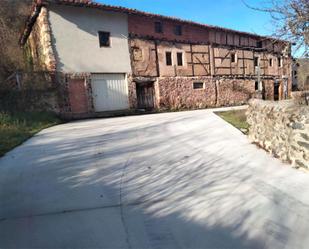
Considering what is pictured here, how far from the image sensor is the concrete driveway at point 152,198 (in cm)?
271

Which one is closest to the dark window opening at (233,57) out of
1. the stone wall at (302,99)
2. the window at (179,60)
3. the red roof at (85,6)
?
the red roof at (85,6)

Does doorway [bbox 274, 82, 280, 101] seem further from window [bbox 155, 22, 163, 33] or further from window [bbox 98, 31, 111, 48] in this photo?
window [bbox 98, 31, 111, 48]

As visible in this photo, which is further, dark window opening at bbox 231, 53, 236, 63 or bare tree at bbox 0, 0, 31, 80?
dark window opening at bbox 231, 53, 236, 63

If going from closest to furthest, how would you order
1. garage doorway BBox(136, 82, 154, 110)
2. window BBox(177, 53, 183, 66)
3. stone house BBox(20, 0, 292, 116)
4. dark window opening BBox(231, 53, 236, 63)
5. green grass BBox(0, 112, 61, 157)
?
green grass BBox(0, 112, 61, 157), stone house BBox(20, 0, 292, 116), garage doorway BBox(136, 82, 154, 110), window BBox(177, 53, 183, 66), dark window opening BBox(231, 53, 236, 63)

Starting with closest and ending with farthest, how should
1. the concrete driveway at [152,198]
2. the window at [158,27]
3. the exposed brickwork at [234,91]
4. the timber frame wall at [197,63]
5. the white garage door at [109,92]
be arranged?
the concrete driveway at [152,198]
the white garage door at [109,92]
the timber frame wall at [197,63]
the window at [158,27]
the exposed brickwork at [234,91]

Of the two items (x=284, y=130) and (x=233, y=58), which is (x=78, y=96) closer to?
(x=284, y=130)

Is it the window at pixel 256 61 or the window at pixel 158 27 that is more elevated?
the window at pixel 158 27

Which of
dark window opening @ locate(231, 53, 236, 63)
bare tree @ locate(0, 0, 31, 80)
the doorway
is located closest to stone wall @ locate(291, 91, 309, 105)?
bare tree @ locate(0, 0, 31, 80)

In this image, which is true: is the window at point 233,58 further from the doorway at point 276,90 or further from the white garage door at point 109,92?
the white garage door at point 109,92

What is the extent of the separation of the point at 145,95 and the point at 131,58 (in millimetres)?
2477

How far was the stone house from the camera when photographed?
45.8 ft

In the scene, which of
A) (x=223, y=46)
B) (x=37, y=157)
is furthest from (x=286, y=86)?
(x=37, y=157)

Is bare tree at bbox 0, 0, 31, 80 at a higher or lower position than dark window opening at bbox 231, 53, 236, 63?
higher

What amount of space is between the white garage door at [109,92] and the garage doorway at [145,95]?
1.29 metres
